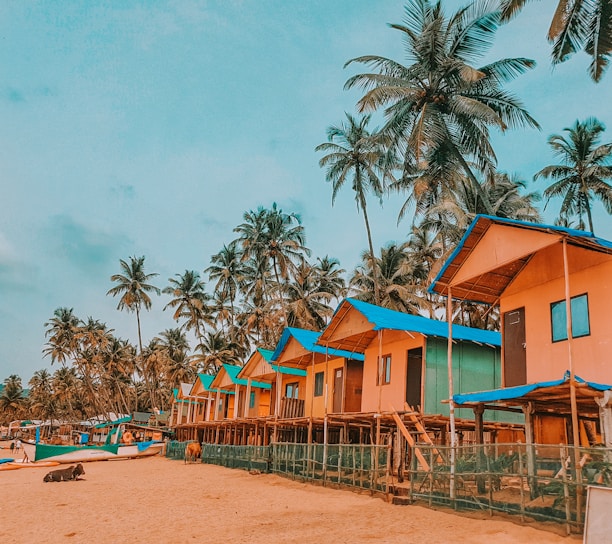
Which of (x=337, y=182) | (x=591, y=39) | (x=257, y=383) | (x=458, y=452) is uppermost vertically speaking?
(x=337, y=182)

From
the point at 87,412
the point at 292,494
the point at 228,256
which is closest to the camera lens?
Result: the point at 292,494

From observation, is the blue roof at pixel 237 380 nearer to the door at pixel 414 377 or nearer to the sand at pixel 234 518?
the sand at pixel 234 518

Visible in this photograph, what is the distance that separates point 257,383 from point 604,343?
23.9 meters

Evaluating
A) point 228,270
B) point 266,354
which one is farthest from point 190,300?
point 266,354

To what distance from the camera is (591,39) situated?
15719 millimetres

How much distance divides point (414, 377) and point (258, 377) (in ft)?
39.2

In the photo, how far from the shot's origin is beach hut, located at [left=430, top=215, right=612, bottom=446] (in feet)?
41.8

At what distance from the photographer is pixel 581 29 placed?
15742 mm

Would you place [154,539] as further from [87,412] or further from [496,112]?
[87,412]

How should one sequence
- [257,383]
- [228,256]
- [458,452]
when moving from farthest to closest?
[228,256], [257,383], [458,452]

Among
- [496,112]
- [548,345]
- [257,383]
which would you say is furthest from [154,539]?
[257,383]

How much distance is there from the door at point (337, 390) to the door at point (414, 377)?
4111 mm

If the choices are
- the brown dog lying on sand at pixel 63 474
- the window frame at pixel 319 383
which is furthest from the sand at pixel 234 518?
the window frame at pixel 319 383

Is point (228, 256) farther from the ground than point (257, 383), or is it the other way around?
point (228, 256)
